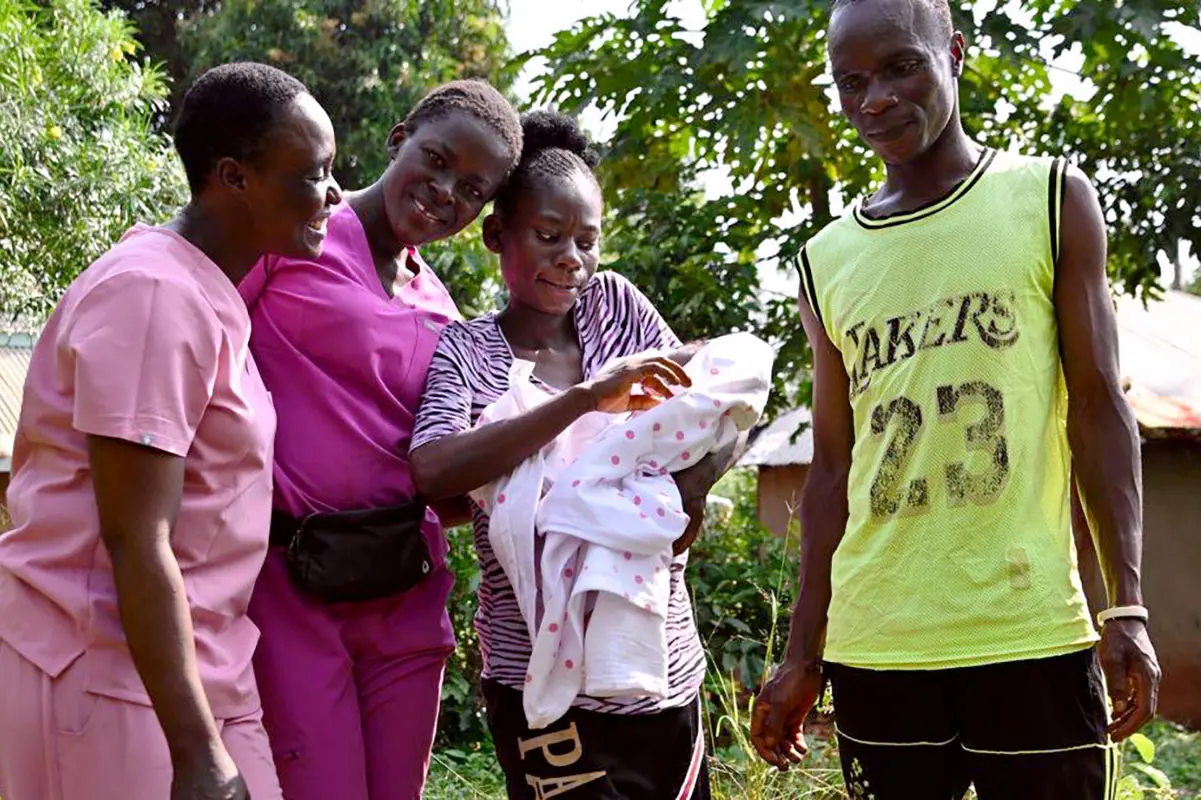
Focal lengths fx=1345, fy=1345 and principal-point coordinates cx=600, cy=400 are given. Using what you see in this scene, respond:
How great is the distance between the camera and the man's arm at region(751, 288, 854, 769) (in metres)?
2.56

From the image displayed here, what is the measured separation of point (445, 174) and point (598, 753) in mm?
1148

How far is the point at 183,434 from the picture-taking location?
1.96m

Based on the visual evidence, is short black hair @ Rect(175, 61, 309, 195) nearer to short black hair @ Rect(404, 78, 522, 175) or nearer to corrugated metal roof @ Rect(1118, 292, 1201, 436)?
short black hair @ Rect(404, 78, 522, 175)

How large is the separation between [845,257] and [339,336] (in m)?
0.95

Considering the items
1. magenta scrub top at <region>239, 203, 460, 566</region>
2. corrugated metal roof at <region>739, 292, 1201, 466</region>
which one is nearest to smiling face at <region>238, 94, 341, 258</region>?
magenta scrub top at <region>239, 203, 460, 566</region>

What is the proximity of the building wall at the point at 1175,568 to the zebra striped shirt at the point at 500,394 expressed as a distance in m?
8.16

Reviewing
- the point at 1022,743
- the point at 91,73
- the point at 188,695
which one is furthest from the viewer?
the point at 91,73

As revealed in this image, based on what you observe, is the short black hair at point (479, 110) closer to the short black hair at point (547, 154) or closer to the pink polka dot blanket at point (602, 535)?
the short black hair at point (547, 154)

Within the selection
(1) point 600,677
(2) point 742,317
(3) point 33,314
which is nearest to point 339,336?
(1) point 600,677

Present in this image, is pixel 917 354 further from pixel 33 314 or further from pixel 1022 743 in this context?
pixel 33 314

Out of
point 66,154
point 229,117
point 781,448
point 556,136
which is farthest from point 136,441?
point 781,448

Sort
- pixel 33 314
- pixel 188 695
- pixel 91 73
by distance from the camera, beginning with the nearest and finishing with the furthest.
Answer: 1. pixel 188 695
2. pixel 91 73
3. pixel 33 314

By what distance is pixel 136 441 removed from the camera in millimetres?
1904

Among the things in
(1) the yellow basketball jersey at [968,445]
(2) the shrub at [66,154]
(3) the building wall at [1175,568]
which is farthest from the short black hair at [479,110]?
(3) the building wall at [1175,568]
